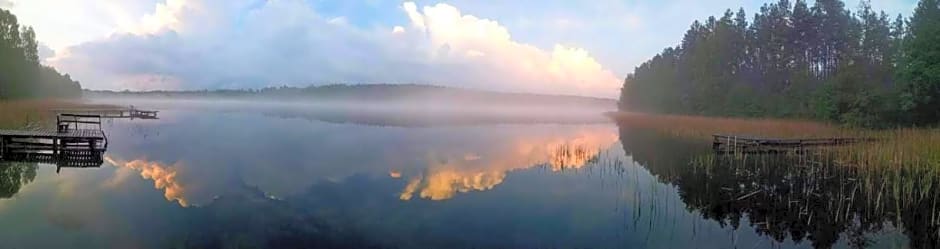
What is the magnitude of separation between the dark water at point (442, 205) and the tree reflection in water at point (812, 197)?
6 centimetres

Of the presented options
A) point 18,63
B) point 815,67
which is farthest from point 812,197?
point 18,63

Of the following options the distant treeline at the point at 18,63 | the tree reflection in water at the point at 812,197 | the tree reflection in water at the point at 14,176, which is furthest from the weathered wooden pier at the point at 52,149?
the distant treeline at the point at 18,63

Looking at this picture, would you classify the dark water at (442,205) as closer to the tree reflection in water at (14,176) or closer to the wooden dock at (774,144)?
the tree reflection in water at (14,176)

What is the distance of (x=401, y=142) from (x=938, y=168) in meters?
24.3

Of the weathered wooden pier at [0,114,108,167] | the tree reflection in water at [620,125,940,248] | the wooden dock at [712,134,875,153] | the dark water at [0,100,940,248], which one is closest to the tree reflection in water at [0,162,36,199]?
the dark water at [0,100,940,248]

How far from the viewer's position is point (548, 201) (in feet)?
48.3

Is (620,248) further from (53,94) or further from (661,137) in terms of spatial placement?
(53,94)

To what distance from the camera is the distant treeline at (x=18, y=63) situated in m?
54.1

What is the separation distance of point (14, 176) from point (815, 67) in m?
63.9

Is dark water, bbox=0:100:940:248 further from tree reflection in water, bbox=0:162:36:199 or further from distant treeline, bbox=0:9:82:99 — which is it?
distant treeline, bbox=0:9:82:99

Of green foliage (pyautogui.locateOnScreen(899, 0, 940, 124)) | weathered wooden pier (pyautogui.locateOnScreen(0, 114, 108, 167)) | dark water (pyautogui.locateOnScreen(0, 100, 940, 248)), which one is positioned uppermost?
green foliage (pyautogui.locateOnScreen(899, 0, 940, 124))

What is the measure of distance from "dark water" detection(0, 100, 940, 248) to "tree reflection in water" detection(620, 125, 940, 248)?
56mm

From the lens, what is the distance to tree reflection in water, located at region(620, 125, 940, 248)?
36.5 feet

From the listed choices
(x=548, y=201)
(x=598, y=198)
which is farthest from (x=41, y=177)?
(x=598, y=198)
